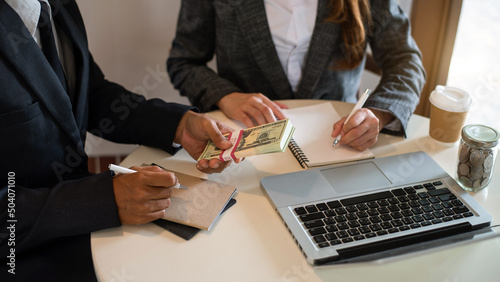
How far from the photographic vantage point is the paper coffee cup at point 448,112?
46.9 inches

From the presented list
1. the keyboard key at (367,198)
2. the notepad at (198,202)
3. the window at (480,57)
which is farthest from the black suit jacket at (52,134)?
the window at (480,57)

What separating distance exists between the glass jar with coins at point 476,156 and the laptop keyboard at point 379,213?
0.22 feet

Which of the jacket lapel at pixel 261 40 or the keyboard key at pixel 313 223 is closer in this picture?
the keyboard key at pixel 313 223

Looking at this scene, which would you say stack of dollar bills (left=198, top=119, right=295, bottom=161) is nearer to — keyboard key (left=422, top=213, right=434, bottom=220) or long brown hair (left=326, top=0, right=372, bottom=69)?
keyboard key (left=422, top=213, right=434, bottom=220)

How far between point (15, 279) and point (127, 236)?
0.28 metres

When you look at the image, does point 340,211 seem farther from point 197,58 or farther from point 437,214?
point 197,58

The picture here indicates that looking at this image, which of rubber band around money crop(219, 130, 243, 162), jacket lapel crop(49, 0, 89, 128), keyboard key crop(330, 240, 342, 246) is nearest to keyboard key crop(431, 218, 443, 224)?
keyboard key crop(330, 240, 342, 246)

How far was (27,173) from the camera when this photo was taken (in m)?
1.06

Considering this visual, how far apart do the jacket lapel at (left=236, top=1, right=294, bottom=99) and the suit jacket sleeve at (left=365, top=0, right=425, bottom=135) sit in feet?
1.04

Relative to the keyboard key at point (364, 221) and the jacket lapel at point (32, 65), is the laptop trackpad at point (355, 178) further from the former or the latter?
the jacket lapel at point (32, 65)

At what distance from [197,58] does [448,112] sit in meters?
0.80

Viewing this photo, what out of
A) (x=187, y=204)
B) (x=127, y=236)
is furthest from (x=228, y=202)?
(x=127, y=236)

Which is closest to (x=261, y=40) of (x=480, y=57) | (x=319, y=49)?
(x=319, y=49)

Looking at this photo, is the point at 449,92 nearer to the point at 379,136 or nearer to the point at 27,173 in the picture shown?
the point at 379,136
